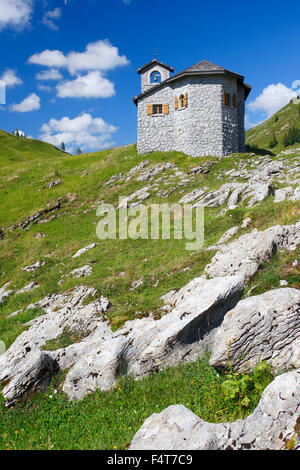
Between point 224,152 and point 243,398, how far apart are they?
37103 mm

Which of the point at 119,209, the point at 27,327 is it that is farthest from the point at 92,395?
the point at 119,209

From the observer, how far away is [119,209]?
99.7 ft

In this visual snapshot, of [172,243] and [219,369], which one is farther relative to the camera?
[172,243]

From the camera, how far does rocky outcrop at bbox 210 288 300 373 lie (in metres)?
6.90

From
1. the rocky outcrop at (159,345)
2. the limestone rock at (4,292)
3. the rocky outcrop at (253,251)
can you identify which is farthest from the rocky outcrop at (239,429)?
the limestone rock at (4,292)

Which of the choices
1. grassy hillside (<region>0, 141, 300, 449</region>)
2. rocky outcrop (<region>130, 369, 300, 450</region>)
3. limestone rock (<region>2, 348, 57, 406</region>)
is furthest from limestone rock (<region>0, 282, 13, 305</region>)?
rocky outcrop (<region>130, 369, 300, 450</region>)

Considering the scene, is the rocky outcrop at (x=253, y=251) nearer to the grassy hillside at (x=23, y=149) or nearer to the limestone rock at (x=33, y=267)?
the limestone rock at (x=33, y=267)

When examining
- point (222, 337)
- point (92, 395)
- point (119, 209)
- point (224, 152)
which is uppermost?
point (224, 152)

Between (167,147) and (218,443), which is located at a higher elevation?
(167,147)

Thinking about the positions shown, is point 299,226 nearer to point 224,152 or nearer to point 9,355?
point 9,355

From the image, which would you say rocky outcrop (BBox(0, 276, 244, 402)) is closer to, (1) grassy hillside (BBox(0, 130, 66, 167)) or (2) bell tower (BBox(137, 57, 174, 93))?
(2) bell tower (BBox(137, 57, 174, 93))

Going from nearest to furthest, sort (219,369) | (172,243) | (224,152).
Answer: (219,369), (172,243), (224,152)

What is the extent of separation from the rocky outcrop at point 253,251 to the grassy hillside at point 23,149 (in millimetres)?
112306

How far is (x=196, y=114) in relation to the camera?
1544 inches
